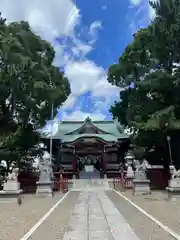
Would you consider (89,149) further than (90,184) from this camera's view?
Yes

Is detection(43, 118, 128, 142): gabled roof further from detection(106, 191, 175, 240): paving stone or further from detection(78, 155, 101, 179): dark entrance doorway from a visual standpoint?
detection(106, 191, 175, 240): paving stone

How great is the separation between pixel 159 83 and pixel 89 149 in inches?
625

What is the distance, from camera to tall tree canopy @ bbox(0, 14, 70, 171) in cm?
2181

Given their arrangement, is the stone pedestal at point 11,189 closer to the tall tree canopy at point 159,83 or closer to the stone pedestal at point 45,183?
the stone pedestal at point 45,183

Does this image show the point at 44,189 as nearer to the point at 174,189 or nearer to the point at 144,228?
the point at 174,189

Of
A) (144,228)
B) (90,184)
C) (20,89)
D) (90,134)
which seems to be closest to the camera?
(144,228)

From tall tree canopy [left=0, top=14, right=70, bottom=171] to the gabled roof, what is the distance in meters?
10.7

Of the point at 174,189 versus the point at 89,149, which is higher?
the point at 89,149

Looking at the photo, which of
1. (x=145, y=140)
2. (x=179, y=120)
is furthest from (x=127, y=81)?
(x=179, y=120)

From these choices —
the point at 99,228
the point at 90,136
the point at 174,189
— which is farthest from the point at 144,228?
the point at 90,136

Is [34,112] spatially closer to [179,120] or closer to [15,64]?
[15,64]

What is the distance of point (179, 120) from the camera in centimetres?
1992

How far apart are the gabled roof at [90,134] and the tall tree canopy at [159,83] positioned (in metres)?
11.3

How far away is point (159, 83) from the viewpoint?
2145 centimetres
